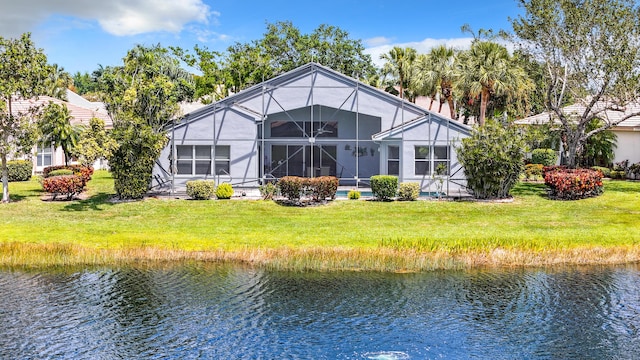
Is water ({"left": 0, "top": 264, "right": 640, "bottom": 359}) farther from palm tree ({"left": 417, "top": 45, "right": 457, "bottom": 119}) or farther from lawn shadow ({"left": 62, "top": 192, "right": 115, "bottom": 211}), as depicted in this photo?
palm tree ({"left": 417, "top": 45, "right": 457, "bottom": 119})

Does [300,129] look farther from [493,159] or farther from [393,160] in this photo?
[493,159]

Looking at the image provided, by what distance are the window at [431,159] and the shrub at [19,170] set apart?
80.4 feet

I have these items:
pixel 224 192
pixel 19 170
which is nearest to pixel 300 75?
pixel 224 192

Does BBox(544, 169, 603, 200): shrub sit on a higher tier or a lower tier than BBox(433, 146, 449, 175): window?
lower

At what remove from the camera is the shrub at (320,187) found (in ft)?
102

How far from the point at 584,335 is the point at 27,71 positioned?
1026 inches

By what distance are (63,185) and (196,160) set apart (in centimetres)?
719

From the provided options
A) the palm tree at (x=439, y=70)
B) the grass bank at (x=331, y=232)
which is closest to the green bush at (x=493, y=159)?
the grass bank at (x=331, y=232)

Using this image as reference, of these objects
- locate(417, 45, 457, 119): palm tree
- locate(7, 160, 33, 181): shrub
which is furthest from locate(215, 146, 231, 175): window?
locate(417, 45, 457, 119): palm tree

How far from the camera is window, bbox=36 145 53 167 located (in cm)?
4481

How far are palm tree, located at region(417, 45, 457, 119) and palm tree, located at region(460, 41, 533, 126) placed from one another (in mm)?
4870

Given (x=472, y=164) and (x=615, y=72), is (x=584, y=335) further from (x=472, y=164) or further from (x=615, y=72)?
(x=615, y=72)

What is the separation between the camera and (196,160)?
35.5m

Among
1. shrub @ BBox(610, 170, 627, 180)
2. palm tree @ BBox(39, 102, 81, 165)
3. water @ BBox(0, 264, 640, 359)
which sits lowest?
water @ BBox(0, 264, 640, 359)
